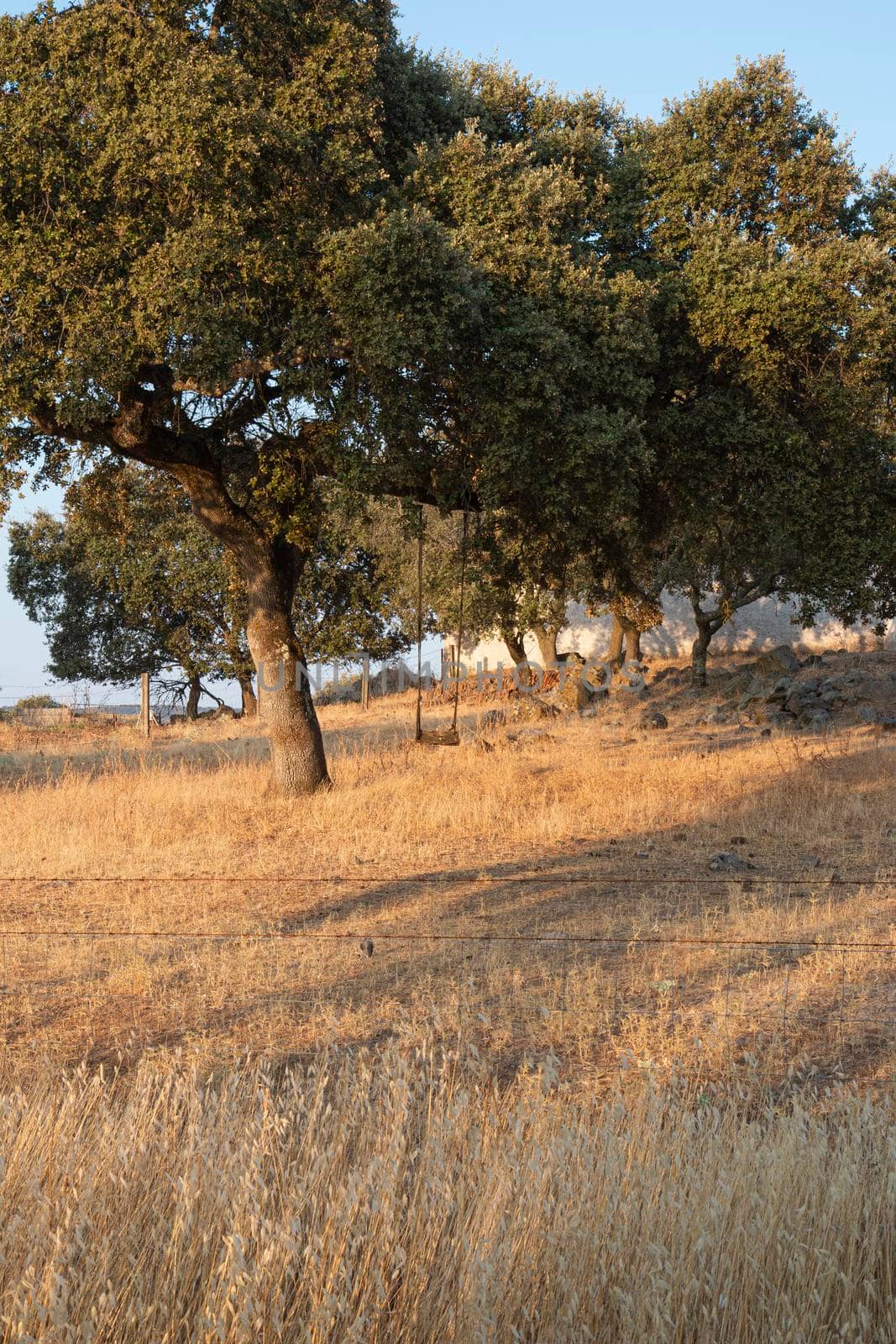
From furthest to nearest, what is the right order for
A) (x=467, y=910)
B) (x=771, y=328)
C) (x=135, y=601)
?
(x=135, y=601)
(x=771, y=328)
(x=467, y=910)

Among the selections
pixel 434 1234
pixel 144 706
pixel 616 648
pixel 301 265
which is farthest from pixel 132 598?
pixel 434 1234

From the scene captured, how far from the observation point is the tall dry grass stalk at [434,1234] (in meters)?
3.26

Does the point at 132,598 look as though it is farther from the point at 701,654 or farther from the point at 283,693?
the point at 283,693

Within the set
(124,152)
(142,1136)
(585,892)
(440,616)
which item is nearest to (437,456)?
(124,152)

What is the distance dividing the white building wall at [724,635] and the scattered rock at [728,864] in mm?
27071

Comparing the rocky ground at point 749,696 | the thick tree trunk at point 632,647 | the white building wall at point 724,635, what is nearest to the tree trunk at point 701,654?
the rocky ground at point 749,696

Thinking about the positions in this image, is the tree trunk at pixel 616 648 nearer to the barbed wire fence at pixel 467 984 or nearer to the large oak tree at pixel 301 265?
the large oak tree at pixel 301 265

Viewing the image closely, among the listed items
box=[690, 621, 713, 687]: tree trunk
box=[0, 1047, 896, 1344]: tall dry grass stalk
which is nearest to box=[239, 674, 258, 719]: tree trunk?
box=[690, 621, 713, 687]: tree trunk

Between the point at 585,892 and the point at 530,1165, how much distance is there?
845 centimetres

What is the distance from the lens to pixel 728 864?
1348 centimetres

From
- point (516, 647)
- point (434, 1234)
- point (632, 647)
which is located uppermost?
point (516, 647)

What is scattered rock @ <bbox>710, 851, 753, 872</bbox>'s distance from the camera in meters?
13.4

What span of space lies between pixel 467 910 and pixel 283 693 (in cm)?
743

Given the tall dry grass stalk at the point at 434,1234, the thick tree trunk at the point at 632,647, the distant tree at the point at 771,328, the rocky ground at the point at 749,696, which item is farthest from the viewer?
the thick tree trunk at the point at 632,647
